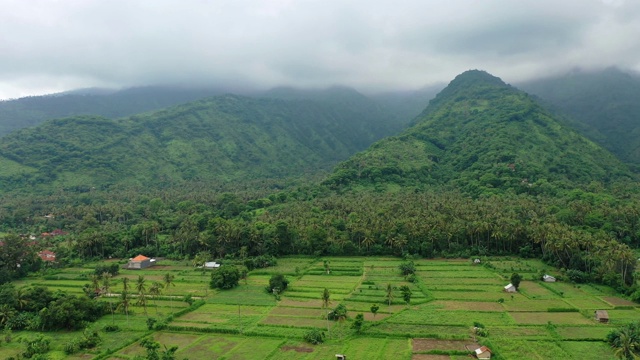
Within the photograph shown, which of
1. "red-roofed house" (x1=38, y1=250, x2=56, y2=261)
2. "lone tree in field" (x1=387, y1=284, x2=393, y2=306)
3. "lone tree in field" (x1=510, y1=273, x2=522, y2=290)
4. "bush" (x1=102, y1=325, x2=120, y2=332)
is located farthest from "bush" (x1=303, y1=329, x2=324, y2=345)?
"red-roofed house" (x1=38, y1=250, x2=56, y2=261)

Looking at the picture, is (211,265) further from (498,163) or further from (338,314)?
(498,163)

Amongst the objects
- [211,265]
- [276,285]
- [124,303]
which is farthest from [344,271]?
[124,303]

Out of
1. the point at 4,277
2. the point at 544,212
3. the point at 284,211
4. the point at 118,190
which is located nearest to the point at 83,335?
the point at 4,277

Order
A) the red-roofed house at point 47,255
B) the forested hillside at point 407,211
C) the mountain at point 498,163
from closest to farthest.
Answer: the forested hillside at point 407,211
the red-roofed house at point 47,255
the mountain at point 498,163

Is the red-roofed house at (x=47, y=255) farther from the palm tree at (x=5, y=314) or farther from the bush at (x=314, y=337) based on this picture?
the bush at (x=314, y=337)

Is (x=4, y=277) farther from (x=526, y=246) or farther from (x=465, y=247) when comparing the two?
(x=526, y=246)

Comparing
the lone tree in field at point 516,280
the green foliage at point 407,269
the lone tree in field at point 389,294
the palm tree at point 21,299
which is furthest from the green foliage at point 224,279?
the lone tree in field at point 516,280

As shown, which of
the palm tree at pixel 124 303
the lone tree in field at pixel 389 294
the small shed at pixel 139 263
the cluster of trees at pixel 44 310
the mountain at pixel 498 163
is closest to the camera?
the cluster of trees at pixel 44 310
